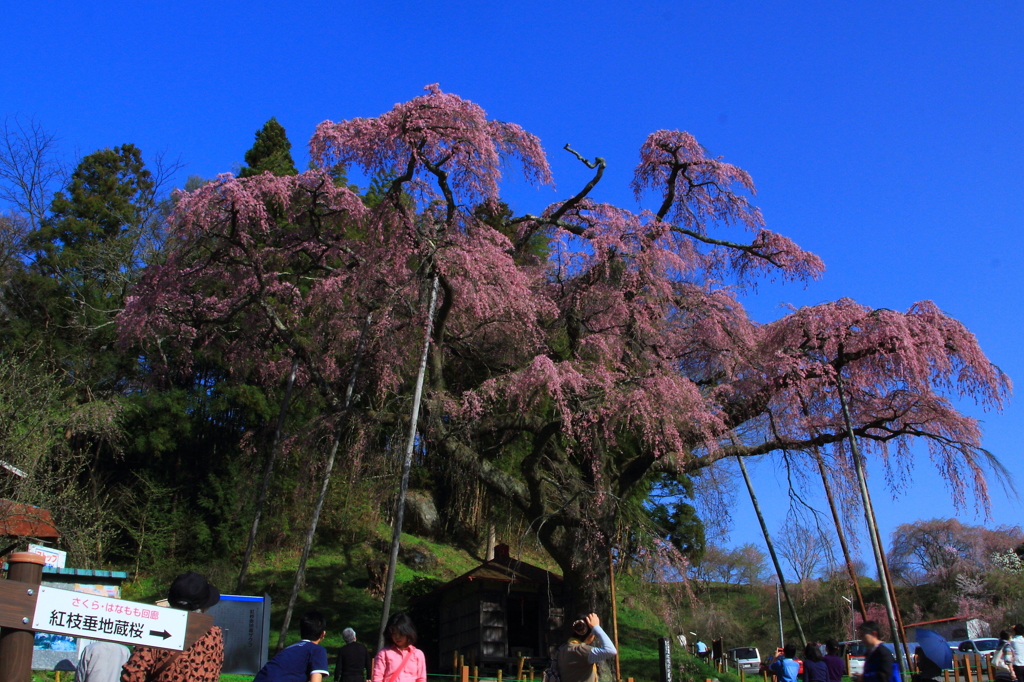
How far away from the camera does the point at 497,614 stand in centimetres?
1847

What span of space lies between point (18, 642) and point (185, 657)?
72 centimetres

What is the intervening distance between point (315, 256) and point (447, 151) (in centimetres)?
381

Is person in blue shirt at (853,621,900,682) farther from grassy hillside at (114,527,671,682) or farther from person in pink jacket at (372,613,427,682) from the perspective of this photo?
grassy hillside at (114,527,671,682)

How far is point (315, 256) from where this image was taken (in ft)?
54.9

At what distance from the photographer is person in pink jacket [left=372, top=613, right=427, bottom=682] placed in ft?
16.8

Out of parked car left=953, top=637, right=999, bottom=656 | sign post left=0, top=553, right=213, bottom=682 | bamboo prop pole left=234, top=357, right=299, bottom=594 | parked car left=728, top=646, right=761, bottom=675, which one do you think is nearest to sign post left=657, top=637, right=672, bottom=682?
bamboo prop pole left=234, top=357, right=299, bottom=594

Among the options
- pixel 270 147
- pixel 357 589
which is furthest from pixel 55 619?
pixel 270 147

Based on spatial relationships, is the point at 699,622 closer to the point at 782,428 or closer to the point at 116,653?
the point at 782,428

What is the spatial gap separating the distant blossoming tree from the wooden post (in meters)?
11.2

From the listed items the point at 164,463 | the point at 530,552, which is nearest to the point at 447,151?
the point at 164,463

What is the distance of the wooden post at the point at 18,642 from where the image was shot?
3568 millimetres

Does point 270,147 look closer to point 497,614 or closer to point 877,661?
point 497,614

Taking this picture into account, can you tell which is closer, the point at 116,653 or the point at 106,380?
the point at 116,653

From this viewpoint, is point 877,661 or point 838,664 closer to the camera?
point 877,661
